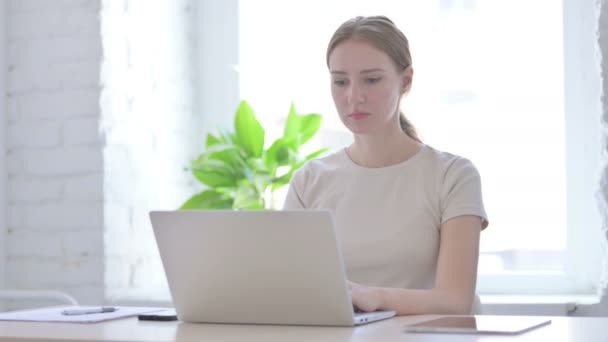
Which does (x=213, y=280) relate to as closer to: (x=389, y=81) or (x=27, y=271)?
(x=389, y=81)

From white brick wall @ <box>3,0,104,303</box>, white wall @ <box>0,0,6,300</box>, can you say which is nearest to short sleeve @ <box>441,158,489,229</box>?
white brick wall @ <box>3,0,104,303</box>

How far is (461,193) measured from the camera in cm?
217

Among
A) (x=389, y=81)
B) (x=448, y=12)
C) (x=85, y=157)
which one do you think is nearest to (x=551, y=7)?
(x=448, y=12)

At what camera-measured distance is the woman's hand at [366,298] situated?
5.63 ft

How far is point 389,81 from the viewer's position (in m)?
2.22

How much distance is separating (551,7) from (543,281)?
2.77 ft

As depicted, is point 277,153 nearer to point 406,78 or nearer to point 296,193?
point 296,193

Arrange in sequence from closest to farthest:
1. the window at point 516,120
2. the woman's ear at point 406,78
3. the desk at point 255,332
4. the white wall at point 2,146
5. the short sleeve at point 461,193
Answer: the desk at point 255,332, the short sleeve at point 461,193, the woman's ear at point 406,78, the window at point 516,120, the white wall at point 2,146

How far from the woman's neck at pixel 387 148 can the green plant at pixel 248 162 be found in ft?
2.40

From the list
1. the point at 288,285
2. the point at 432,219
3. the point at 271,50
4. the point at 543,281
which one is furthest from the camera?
the point at 271,50

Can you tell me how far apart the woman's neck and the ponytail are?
0.04m

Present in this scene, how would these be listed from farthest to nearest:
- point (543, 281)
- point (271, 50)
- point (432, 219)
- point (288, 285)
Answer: point (271, 50), point (543, 281), point (432, 219), point (288, 285)

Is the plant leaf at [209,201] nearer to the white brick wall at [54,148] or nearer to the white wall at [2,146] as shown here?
the white brick wall at [54,148]

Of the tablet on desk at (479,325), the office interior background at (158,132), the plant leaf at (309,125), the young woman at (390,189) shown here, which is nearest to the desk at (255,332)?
the tablet on desk at (479,325)
